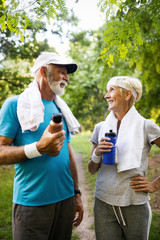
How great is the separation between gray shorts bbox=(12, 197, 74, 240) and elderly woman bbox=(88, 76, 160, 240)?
0.35 meters

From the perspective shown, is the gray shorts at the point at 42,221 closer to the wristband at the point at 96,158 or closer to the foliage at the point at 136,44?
the wristband at the point at 96,158

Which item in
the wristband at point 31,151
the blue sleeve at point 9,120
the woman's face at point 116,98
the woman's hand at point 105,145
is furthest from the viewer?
the woman's face at point 116,98

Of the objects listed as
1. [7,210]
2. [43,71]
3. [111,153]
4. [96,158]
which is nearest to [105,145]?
[111,153]

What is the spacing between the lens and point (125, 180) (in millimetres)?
2037

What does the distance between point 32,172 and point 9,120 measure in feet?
1.66

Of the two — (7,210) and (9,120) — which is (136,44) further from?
(7,210)

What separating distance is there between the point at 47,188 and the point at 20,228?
0.39 meters

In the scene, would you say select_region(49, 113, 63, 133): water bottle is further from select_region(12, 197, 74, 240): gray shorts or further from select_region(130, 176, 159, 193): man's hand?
select_region(130, 176, 159, 193): man's hand

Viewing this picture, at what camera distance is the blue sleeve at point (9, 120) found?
5.78ft

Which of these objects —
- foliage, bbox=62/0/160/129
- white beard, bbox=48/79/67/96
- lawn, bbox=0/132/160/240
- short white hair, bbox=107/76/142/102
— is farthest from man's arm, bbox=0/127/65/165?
lawn, bbox=0/132/160/240

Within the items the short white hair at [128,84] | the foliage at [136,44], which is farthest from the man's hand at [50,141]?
the foliage at [136,44]

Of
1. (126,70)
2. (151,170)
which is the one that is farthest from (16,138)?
(151,170)

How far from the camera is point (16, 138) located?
6.15 ft

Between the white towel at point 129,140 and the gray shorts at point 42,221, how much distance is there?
0.70m
